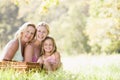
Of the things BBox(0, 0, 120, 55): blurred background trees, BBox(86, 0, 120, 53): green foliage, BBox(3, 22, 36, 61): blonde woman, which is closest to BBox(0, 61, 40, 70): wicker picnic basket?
BBox(3, 22, 36, 61): blonde woman

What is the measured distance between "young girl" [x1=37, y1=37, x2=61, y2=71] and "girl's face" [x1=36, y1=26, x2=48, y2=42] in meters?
Answer: 0.11

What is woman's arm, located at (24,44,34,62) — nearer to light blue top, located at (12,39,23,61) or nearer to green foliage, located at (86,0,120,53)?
light blue top, located at (12,39,23,61)

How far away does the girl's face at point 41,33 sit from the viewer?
9102mm

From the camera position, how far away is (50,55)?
9.05 m

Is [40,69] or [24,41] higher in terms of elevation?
[24,41]

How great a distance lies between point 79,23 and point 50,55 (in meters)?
40.2

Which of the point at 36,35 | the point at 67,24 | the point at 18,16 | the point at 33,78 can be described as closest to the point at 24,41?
the point at 36,35

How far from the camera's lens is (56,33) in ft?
194

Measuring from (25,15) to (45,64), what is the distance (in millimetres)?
61288

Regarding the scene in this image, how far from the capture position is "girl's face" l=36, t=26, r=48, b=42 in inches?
358

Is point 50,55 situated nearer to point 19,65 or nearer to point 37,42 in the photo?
point 37,42

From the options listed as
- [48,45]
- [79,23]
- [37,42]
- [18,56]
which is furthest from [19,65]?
[79,23]

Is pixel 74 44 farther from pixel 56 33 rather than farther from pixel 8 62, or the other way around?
pixel 8 62

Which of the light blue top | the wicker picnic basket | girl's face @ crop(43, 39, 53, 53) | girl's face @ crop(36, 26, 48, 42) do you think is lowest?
the wicker picnic basket
